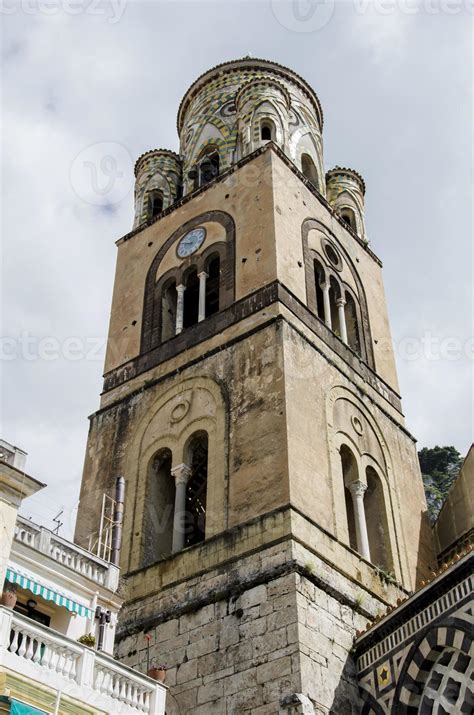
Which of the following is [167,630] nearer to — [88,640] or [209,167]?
[88,640]

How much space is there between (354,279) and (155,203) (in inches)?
260

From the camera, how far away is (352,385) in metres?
23.0

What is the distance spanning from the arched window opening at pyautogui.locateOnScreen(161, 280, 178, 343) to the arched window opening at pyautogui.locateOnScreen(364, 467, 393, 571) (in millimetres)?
6144

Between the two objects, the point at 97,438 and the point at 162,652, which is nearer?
the point at 162,652

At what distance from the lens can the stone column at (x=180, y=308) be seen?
24359 mm

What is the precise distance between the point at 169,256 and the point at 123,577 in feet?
32.1

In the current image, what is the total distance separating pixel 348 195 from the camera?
30.3 metres

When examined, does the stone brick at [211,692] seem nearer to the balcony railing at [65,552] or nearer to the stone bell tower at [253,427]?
the stone bell tower at [253,427]

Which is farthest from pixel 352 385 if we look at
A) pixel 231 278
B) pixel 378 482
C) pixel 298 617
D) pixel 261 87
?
pixel 261 87

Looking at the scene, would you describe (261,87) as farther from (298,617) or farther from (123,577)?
(298,617)

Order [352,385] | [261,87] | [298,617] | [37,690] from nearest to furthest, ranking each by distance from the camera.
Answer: [37,690] → [298,617] → [352,385] → [261,87]

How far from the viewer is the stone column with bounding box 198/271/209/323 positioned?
78.3 ft

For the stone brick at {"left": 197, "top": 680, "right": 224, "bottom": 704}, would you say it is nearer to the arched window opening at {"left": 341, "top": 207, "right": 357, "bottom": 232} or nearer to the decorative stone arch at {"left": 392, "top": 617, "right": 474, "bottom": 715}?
the decorative stone arch at {"left": 392, "top": 617, "right": 474, "bottom": 715}

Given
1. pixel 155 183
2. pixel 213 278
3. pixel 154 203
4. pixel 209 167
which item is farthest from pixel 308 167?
pixel 213 278
